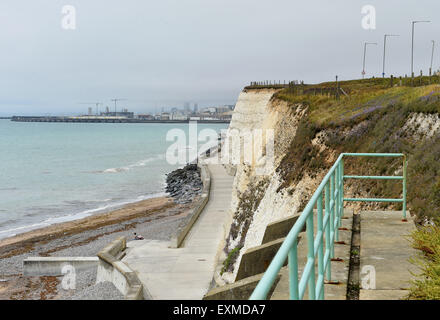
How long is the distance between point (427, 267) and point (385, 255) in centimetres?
119

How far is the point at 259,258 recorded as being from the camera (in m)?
8.88

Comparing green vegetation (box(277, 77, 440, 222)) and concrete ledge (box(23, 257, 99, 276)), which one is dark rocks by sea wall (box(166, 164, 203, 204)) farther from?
green vegetation (box(277, 77, 440, 222))

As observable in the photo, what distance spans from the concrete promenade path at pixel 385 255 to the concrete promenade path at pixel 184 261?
49.1 ft

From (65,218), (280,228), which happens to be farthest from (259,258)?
(65,218)

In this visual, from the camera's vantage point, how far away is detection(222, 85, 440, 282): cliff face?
15.1 metres

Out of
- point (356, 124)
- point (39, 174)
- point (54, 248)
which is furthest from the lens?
point (39, 174)

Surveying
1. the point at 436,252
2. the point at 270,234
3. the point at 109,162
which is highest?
the point at 436,252

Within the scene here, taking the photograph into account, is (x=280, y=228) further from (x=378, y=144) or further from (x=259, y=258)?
(x=378, y=144)

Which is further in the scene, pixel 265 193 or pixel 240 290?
pixel 265 193

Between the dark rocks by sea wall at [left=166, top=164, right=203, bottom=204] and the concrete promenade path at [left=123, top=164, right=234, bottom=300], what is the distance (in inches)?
911

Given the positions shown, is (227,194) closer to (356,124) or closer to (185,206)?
(185,206)

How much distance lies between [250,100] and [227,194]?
46.1 ft
